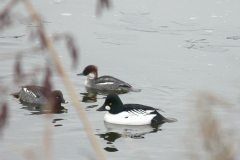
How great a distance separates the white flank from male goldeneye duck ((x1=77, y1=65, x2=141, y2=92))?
1.84 metres

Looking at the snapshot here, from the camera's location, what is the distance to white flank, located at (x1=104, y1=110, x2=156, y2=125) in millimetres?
8953

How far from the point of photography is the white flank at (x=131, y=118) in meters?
8.95

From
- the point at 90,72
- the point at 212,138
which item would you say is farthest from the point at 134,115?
the point at 212,138

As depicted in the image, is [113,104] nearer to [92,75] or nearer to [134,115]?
[134,115]

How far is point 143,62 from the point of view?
12453 millimetres

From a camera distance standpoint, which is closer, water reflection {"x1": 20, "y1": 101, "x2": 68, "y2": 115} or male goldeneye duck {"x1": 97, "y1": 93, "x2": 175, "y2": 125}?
male goldeneye duck {"x1": 97, "y1": 93, "x2": 175, "y2": 125}

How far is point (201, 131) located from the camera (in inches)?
102

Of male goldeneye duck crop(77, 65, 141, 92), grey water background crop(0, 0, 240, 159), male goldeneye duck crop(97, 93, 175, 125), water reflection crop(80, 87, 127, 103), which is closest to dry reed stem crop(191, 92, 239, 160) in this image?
grey water background crop(0, 0, 240, 159)

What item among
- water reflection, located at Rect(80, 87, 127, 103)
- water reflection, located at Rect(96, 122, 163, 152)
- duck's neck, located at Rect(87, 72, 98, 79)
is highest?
duck's neck, located at Rect(87, 72, 98, 79)

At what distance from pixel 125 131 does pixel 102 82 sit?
3.13 metres

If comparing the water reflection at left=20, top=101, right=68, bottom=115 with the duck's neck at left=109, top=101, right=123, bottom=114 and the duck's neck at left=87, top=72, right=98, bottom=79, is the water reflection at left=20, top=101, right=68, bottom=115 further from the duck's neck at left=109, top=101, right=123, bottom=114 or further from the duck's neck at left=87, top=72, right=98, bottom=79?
the duck's neck at left=87, top=72, right=98, bottom=79

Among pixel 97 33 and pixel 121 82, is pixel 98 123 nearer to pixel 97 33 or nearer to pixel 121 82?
pixel 121 82

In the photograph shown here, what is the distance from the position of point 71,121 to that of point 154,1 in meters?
10.5

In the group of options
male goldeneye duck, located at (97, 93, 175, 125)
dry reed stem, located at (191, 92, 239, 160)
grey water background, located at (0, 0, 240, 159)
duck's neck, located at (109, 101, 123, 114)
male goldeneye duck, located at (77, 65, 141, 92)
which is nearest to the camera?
dry reed stem, located at (191, 92, 239, 160)
